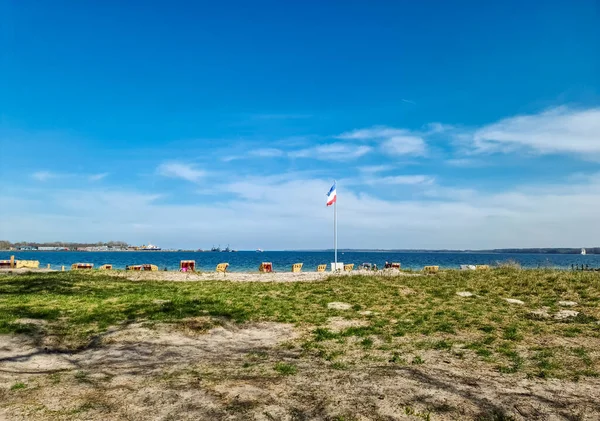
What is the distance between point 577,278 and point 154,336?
19.9 m

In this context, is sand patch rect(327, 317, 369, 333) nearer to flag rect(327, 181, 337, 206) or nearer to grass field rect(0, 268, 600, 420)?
grass field rect(0, 268, 600, 420)

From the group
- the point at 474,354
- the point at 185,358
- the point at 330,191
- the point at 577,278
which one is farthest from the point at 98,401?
the point at 330,191

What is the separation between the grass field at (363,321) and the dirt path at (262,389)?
0.30ft

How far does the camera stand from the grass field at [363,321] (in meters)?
7.53

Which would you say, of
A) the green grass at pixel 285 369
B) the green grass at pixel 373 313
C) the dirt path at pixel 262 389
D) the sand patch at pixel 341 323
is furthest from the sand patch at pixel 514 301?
the green grass at pixel 285 369

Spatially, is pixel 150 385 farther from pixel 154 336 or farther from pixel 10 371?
pixel 154 336

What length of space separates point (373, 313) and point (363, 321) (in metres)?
1.39

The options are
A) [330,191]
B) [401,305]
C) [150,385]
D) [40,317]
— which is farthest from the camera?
[330,191]

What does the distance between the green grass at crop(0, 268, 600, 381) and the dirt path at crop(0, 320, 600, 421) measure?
0.89 meters

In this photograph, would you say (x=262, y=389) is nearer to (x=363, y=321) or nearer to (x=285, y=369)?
(x=285, y=369)

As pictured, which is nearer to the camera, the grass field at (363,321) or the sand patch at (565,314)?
the grass field at (363,321)

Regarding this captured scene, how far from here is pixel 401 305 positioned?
48.3 ft

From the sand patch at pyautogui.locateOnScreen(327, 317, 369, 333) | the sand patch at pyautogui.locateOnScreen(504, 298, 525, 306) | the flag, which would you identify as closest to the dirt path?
the sand patch at pyautogui.locateOnScreen(327, 317, 369, 333)

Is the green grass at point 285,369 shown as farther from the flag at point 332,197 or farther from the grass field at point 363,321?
the flag at point 332,197
